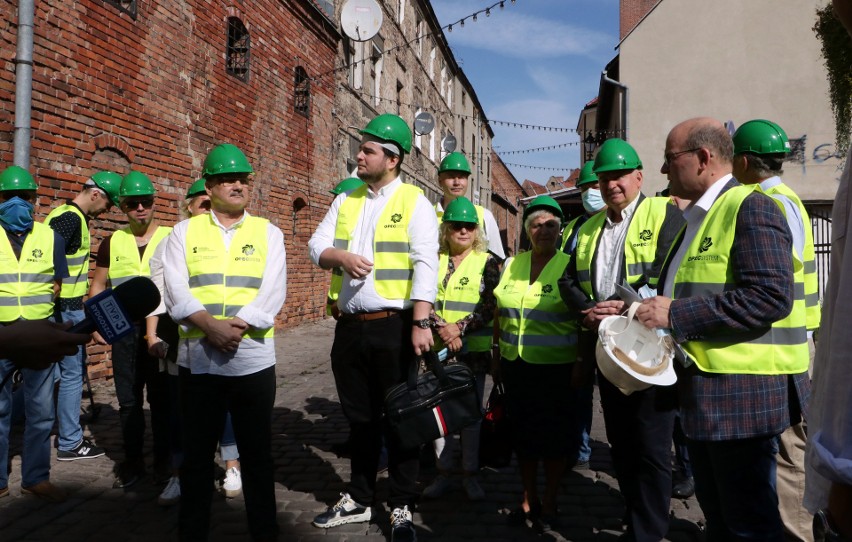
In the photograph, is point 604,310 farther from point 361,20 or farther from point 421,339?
point 361,20

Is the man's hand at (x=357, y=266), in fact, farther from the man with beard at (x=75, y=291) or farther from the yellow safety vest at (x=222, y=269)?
the man with beard at (x=75, y=291)

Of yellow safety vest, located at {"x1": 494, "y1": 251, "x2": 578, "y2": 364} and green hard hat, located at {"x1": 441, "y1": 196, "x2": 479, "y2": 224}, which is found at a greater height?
green hard hat, located at {"x1": 441, "y1": 196, "x2": 479, "y2": 224}

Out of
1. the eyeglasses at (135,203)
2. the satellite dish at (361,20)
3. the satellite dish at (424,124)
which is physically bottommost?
the eyeglasses at (135,203)

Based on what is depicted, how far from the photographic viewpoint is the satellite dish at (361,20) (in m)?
14.9

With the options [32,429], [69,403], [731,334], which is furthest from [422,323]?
[69,403]

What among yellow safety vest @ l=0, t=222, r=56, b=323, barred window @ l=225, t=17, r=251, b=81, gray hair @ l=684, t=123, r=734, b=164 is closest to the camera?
gray hair @ l=684, t=123, r=734, b=164

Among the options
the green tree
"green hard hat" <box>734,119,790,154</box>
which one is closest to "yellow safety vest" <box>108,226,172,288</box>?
"green hard hat" <box>734,119,790,154</box>

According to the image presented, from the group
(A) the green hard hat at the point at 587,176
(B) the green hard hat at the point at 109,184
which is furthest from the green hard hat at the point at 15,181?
(A) the green hard hat at the point at 587,176

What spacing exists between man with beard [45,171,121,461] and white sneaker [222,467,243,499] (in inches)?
60.6

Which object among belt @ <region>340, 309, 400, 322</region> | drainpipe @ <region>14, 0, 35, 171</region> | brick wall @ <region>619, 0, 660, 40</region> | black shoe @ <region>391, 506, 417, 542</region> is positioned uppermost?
brick wall @ <region>619, 0, 660, 40</region>

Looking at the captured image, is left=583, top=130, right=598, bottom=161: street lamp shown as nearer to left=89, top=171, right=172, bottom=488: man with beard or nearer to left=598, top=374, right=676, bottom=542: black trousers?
left=89, top=171, right=172, bottom=488: man with beard

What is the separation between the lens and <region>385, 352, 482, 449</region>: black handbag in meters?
3.57

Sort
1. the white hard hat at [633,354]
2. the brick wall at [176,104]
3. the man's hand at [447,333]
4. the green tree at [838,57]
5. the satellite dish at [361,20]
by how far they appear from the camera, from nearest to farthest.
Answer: the white hard hat at [633,354]
the man's hand at [447,333]
the brick wall at [176,104]
the green tree at [838,57]
the satellite dish at [361,20]

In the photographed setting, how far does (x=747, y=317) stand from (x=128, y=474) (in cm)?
436
